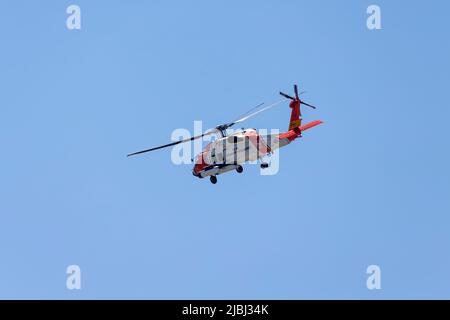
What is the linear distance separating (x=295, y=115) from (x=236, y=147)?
38.6 ft

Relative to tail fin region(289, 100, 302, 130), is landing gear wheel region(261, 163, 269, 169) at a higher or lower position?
lower

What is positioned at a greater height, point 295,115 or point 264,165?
point 295,115

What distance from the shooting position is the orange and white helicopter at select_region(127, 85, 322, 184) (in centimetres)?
11019

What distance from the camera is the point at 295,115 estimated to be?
117750 millimetres

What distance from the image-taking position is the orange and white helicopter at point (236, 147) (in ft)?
362

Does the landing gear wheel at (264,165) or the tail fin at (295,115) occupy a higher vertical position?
the tail fin at (295,115)

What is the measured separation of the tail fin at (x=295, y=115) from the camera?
11694 cm

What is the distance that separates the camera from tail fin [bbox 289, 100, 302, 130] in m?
117
